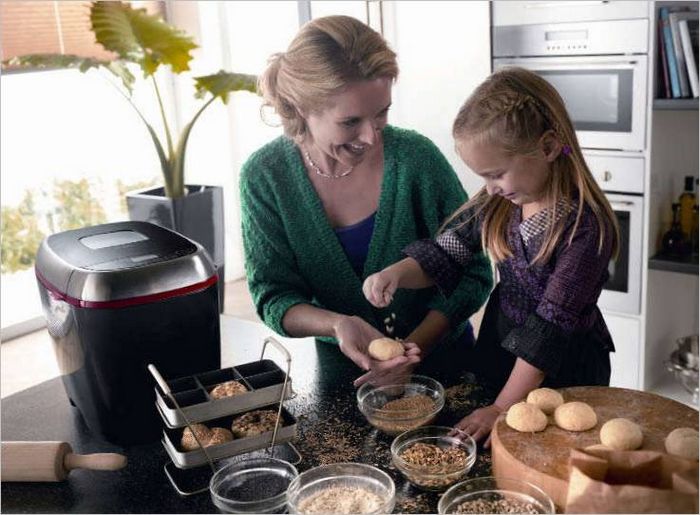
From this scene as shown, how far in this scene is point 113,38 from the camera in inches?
133

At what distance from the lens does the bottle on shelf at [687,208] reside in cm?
325

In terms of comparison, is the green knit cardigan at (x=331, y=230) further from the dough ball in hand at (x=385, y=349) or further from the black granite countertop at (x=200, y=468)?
the dough ball in hand at (x=385, y=349)

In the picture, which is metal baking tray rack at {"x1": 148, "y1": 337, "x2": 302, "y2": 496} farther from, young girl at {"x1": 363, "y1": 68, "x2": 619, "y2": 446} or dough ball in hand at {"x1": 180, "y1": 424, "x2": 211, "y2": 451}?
young girl at {"x1": 363, "y1": 68, "x2": 619, "y2": 446}

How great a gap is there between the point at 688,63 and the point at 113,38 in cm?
228

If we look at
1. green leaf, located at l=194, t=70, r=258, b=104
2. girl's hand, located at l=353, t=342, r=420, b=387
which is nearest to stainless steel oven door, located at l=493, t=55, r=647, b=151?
green leaf, located at l=194, t=70, r=258, b=104

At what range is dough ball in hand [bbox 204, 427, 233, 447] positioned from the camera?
123cm

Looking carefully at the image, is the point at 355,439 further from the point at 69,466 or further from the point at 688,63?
the point at 688,63

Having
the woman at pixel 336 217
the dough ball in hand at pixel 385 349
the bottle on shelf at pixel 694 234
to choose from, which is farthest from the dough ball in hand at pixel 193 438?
the bottle on shelf at pixel 694 234

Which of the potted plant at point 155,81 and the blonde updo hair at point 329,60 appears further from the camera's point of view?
the potted plant at point 155,81

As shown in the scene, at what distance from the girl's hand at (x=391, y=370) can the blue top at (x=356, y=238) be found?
15.6 inches

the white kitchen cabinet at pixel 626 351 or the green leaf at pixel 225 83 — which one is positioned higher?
the green leaf at pixel 225 83

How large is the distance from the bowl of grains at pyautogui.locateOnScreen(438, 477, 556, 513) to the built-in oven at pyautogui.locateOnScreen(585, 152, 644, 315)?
2343 millimetres

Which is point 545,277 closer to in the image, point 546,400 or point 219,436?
point 546,400

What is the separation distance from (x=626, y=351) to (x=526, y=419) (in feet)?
7.88
